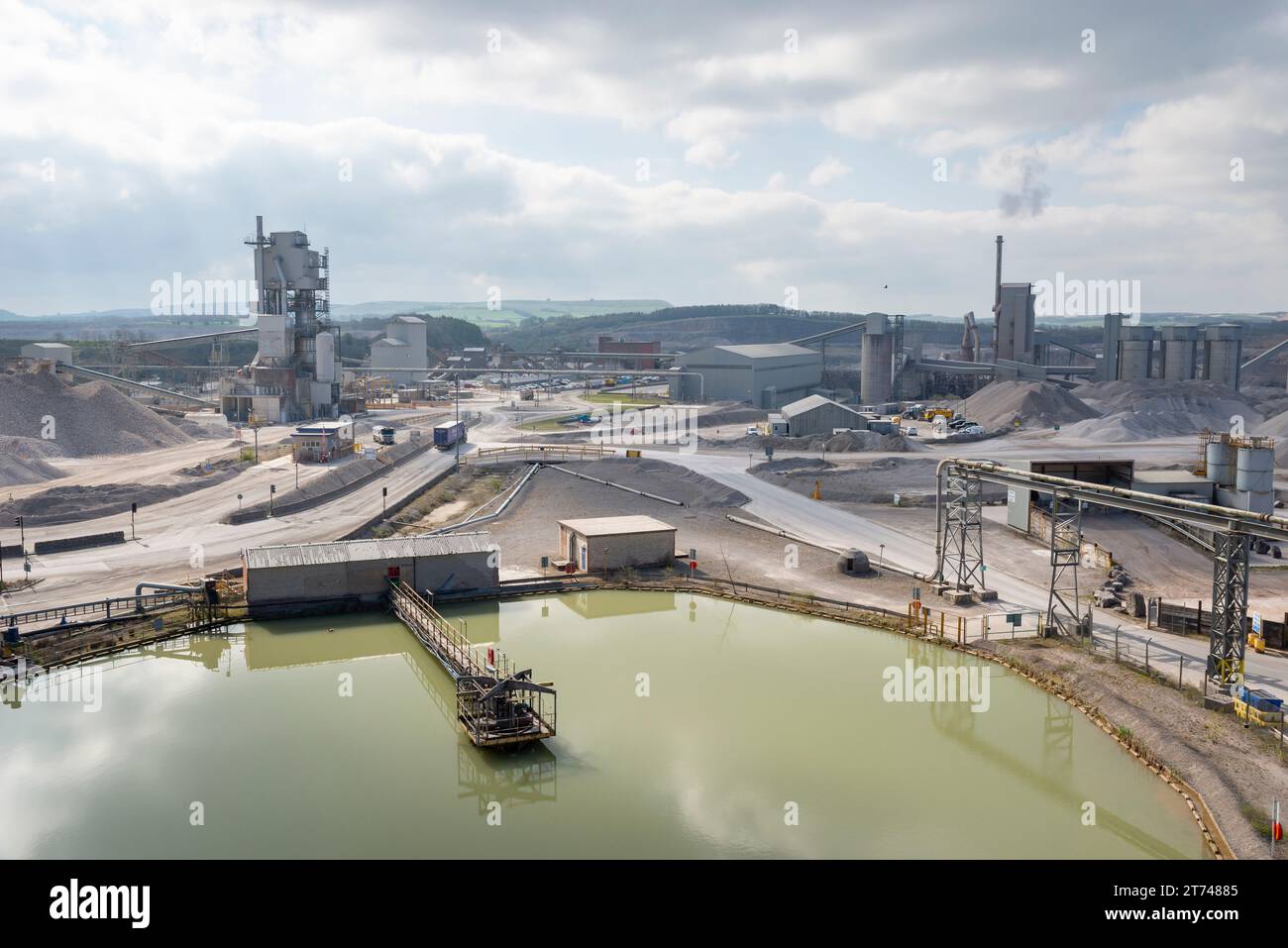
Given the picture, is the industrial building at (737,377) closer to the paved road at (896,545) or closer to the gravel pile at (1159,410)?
the gravel pile at (1159,410)

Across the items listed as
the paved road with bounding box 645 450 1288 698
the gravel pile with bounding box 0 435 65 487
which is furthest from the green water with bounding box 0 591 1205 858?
the gravel pile with bounding box 0 435 65 487

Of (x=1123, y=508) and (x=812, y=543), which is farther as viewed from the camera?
(x=812, y=543)

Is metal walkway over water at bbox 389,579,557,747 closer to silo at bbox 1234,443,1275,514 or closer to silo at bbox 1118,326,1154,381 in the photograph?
silo at bbox 1234,443,1275,514

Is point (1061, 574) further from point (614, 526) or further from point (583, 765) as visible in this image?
point (583, 765)

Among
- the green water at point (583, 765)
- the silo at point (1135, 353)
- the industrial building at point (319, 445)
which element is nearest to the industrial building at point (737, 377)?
the silo at point (1135, 353)

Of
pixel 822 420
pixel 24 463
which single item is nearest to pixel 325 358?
pixel 24 463

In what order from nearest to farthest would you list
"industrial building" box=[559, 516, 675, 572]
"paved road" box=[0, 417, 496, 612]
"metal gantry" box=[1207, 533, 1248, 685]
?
1. "metal gantry" box=[1207, 533, 1248, 685]
2. "paved road" box=[0, 417, 496, 612]
3. "industrial building" box=[559, 516, 675, 572]
